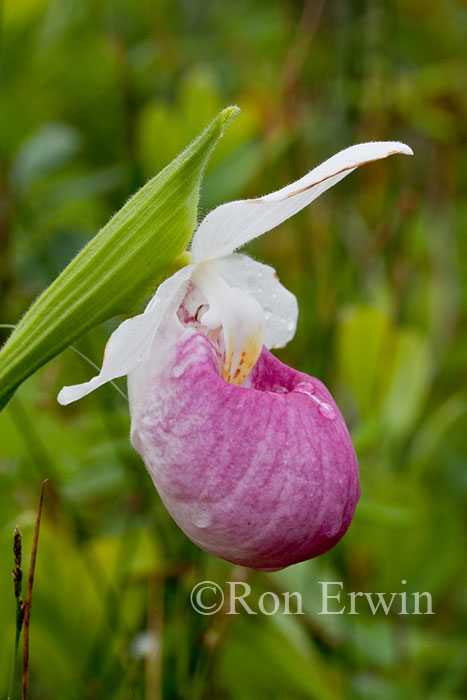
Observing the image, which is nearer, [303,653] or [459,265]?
[303,653]

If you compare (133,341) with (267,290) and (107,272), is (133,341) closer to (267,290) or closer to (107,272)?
(107,272)

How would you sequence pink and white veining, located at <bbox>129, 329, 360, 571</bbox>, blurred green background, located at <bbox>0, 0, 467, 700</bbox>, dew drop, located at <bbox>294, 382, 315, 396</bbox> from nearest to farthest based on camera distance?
pink and white veining, located at <bbox>129, 329, 360, 571</bbox>, dew drop, located at <bbox>294, 382, 315, 396</bbox>, blurred green background, located at <bbox>0, 0, 467, 700</bbox>

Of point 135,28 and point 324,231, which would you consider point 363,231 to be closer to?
point 324,231

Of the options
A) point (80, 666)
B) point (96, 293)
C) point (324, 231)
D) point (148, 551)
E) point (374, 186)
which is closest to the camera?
point (96, 293)

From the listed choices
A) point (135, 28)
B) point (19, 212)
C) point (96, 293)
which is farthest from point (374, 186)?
point (96, 293)

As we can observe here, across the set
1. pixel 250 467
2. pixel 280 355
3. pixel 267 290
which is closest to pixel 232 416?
pixel 250 467

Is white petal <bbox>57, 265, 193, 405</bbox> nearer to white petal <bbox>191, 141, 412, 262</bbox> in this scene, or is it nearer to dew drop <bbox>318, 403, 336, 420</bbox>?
white petal <bbox>191, 141, 412, 262</bbox>

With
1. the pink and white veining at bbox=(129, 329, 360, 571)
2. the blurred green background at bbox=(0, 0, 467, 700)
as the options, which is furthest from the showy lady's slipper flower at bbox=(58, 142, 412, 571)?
the blurred green background at bbox=(0, 0, 467, 700)
